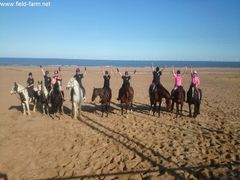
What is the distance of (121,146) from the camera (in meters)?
10.8

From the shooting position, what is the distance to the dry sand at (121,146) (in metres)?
8.58

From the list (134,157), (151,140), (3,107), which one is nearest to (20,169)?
(134,157)

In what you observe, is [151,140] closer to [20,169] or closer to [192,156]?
[192,156]

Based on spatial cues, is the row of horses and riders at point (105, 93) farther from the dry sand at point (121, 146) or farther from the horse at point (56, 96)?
the dry sand at point (121, 146)

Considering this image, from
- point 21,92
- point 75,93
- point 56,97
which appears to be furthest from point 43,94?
point 75,93

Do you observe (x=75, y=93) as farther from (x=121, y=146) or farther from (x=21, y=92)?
(x=121, y=146)

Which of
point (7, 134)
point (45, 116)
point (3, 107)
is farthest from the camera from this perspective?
point (3, 107)

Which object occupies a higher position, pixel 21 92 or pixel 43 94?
pixel 21 92

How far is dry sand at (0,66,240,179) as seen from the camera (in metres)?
8.58

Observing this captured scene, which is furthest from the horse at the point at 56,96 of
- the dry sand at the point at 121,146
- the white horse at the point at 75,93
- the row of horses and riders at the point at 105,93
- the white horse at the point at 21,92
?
the white horse at the point at 21,92

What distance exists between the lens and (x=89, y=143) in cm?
1123

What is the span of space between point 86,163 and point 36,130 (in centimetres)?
499

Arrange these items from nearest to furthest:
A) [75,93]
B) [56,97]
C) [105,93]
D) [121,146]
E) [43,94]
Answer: [121,146] → [75,93] → [56,97] → [105,93] → [43,94]

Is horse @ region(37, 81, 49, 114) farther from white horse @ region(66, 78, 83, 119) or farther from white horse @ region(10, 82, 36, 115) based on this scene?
white horse @ region(66, 78, 83, 119)
